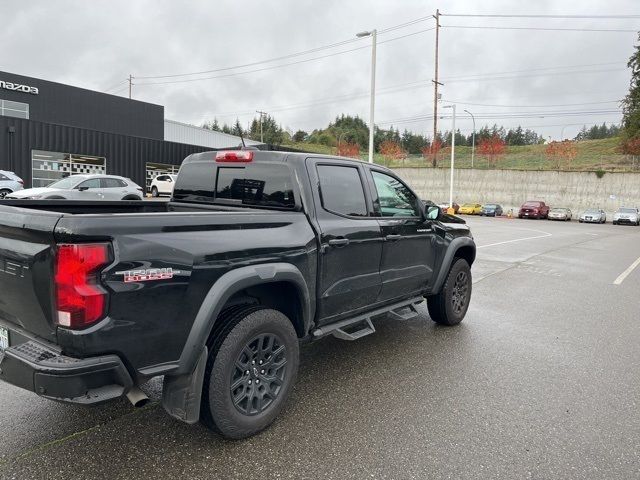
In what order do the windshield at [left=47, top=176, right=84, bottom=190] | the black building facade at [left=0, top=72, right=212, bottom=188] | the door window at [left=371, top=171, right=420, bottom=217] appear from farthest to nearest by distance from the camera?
the black building facade at [left=0, top=72, right=212, bottom=188] < the windshield at [left=47, top=176, right=84, bottom=190] < the door window at [left=371, top=171, right=420, bottom=217]

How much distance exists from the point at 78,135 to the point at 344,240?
30163 mm

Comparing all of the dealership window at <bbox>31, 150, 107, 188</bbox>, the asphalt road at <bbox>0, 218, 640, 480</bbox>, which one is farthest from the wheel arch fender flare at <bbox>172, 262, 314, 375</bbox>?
the dealership window at <bbox>31, 150, 107, 188</bbox>

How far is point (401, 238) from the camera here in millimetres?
4473

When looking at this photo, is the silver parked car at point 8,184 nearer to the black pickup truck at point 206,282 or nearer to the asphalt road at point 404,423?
the black pickup truck at point 206,282

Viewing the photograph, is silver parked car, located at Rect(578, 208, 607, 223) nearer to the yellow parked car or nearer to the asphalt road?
the yellow parked car

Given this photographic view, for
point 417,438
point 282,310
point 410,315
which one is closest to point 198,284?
point 282,310

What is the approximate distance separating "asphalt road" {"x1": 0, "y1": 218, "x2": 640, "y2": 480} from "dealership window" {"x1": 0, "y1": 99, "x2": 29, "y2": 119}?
38.8 metres

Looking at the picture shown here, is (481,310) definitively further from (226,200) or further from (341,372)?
(226,200)

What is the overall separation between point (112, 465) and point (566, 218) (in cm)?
4930

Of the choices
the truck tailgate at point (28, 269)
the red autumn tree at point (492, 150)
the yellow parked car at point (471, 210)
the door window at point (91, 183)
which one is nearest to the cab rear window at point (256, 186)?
the truck tailgate at point (28, 269)

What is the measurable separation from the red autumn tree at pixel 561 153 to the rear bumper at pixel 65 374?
211ft

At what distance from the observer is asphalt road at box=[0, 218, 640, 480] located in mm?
2764

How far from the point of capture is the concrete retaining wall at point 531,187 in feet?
166

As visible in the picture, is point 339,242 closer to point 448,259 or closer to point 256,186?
point 256,186
